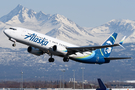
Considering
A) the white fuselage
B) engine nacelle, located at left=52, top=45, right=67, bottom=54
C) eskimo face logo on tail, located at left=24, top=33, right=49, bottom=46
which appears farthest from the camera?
engine nacelle, located at left=52, top=45, right=67, bottom=54

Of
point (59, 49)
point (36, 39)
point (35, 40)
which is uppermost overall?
point (36, 39)

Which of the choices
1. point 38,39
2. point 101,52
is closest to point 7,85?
point 101,52

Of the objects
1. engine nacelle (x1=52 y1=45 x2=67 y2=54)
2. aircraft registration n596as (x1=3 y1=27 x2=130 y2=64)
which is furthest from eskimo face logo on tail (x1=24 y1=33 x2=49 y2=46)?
engine nacelle (x1=52 y1=45 x2=67 y2=54)

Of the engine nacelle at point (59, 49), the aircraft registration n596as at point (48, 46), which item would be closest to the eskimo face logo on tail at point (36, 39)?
the aircraft registration n596as at point (48, 46)

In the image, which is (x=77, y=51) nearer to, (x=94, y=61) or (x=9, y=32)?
(x=94, y=61)

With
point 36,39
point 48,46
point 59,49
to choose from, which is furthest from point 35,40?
point 59,49

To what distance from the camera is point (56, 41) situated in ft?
217

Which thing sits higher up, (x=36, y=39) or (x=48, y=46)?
(x=36, y=39)

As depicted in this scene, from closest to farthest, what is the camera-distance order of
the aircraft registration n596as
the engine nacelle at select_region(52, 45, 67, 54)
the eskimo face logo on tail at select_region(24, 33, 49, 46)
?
the aircraft registration n596as, the eskimo face logo on tail at select_region(24, 33, 49, 46), the engine nacelle at select_region(52, 45, 67, 54)

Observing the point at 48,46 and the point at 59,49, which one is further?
the point at 59,49

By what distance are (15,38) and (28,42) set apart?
2574 mm

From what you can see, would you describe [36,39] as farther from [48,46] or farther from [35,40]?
[48,46]

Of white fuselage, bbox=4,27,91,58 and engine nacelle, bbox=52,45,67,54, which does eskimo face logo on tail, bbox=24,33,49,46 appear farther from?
engine nacelle, bbox=52,45,67,54

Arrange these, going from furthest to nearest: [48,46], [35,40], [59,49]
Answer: [59,49], [48,46], [35,40]
